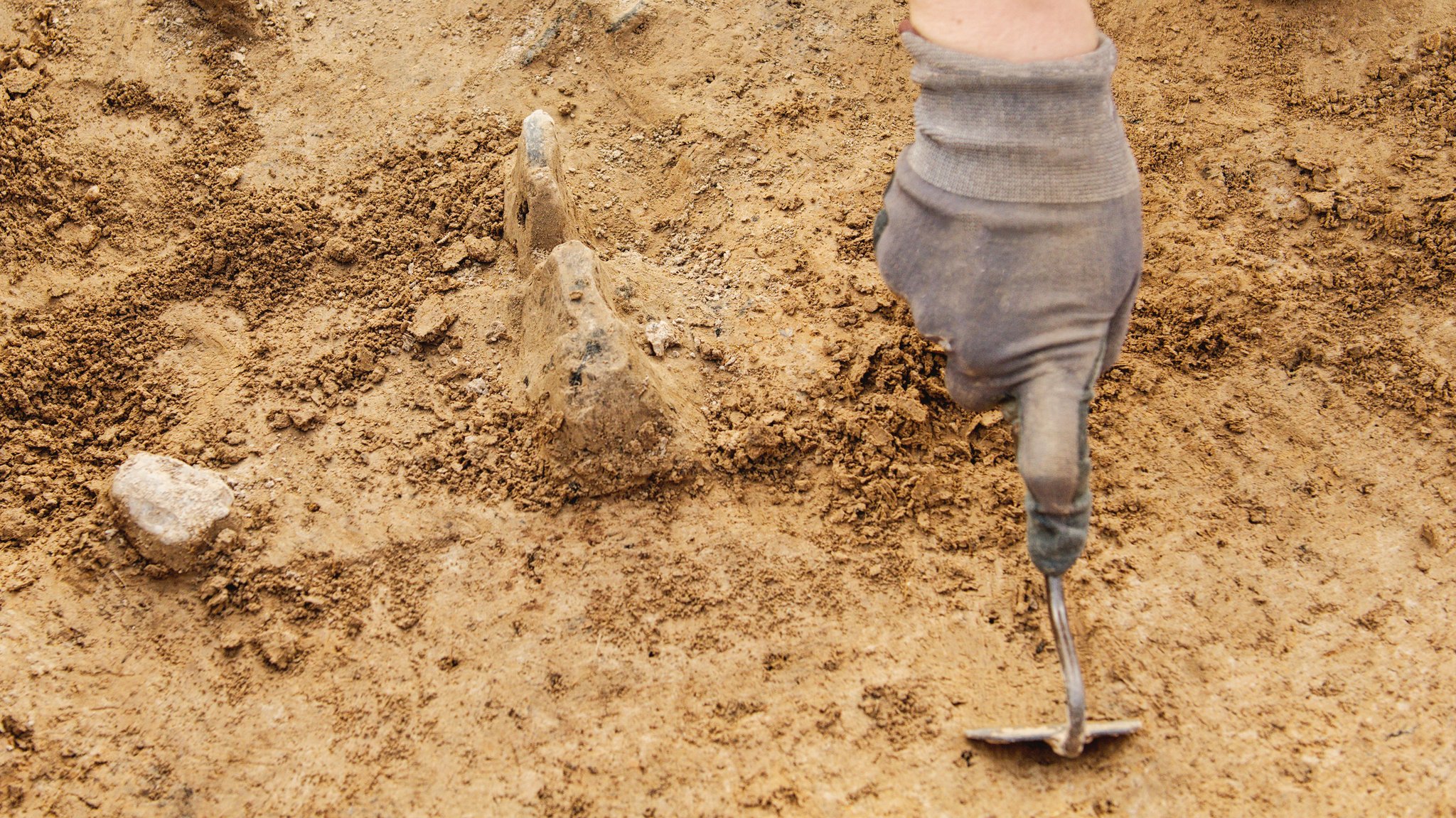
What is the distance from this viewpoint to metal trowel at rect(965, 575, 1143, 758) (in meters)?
1.83

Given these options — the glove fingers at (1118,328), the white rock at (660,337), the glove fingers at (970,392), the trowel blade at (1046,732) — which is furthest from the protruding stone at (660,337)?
the trowel blade at (1046,732)

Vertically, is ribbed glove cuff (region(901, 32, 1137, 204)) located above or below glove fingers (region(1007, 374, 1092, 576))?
above

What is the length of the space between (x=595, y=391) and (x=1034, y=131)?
1.12 metres

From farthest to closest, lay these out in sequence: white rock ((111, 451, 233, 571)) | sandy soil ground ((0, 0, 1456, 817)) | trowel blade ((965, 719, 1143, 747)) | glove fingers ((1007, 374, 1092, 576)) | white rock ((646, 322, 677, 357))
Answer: white rock ((646, 322, 677, 357)) < white rock ((111, 451, 233, 571)) < sandy soil ground ((0, 0, 1456, 817)) < trowel blade ((965, 719, 1143, 747)) < glove fingers ((1007, 374, 1092, 576))

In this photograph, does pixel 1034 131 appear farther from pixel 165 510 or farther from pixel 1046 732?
pixel 165 510

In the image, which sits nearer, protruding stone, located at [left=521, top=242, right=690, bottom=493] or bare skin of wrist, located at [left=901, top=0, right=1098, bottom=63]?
bare skin of wrist, located at [left=901, top=0, right=1098, bottom=63]

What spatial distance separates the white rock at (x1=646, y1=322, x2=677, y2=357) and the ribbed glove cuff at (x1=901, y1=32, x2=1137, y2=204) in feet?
2.96

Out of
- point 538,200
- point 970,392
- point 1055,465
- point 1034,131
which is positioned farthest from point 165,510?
point 1034,131

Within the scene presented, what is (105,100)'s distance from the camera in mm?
3133

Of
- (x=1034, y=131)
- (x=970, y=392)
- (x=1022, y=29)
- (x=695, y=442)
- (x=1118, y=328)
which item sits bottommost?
(x=695, y=442)

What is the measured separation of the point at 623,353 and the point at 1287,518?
1653mm

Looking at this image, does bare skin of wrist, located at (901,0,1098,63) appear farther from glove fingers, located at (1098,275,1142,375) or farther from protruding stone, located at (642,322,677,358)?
protruding stone, located at (642,322,677,358)

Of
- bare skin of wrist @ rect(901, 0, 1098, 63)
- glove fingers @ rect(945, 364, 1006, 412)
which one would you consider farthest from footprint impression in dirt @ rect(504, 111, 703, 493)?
bare skin of wrist @ rect(901, 0, 1098, 63)

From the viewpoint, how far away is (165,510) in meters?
2.19
